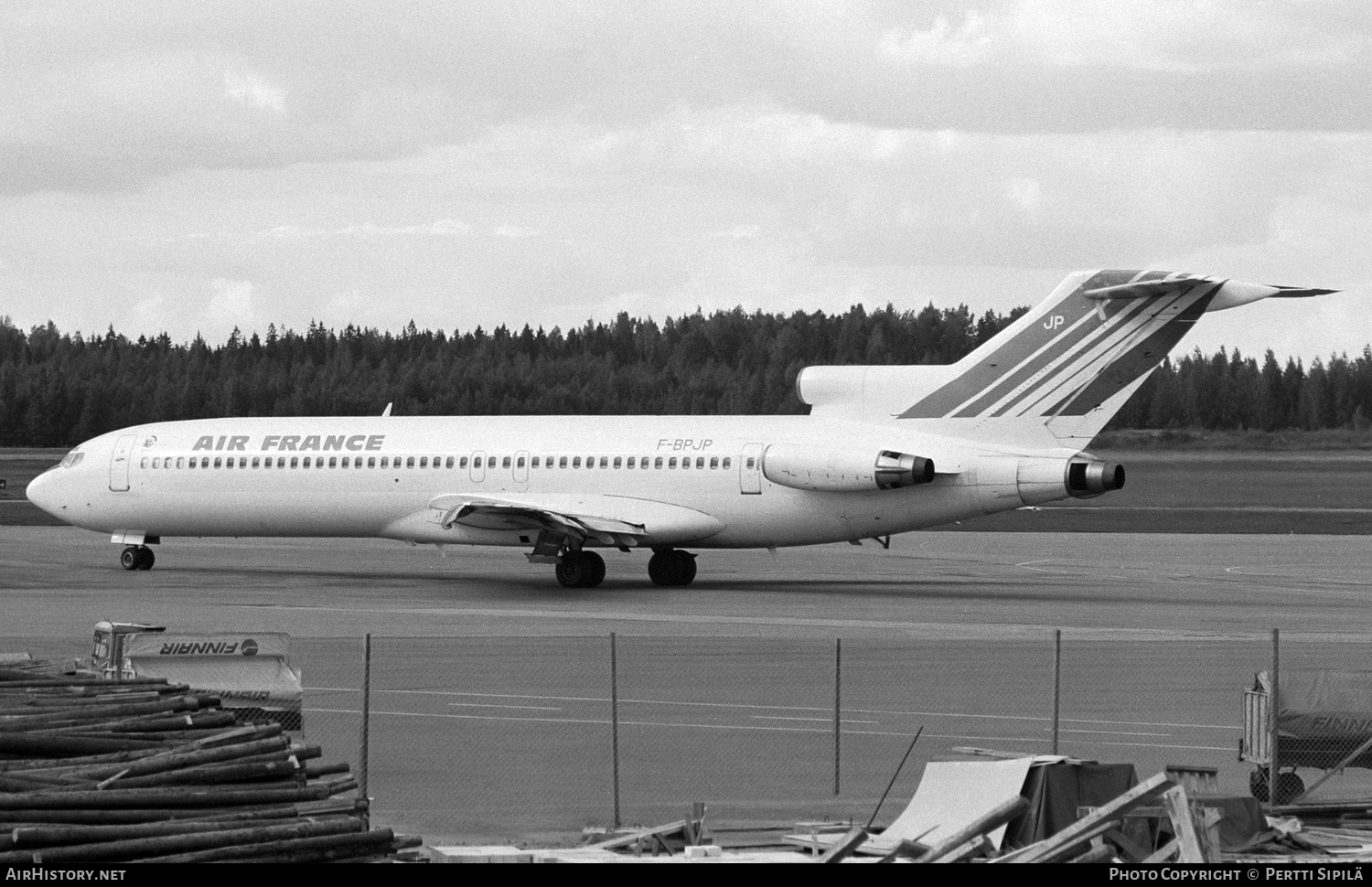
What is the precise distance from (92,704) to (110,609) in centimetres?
1879

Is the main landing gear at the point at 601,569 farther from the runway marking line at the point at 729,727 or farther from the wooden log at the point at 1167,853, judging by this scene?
the wooden log at the point at 1167,853

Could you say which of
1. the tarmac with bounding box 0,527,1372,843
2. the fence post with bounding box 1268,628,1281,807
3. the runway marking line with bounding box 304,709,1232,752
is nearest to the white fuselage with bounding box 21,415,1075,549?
the tarmac with bounding box 0,527,1372,843

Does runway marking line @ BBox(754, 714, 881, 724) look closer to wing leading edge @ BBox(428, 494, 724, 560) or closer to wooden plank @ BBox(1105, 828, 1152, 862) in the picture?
wooden plank @ BBox(1105, 828, 1152, 862)

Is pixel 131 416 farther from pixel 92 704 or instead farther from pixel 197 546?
pixel 92 704

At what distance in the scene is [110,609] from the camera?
31672 mm

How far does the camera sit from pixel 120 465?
4250cm

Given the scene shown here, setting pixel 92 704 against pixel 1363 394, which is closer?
pixel 92 704

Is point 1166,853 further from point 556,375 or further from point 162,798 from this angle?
point 556,375

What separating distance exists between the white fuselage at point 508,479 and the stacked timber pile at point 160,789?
22.9 meters

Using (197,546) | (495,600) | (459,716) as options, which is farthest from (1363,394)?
(459,716)

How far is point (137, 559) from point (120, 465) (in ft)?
6.83

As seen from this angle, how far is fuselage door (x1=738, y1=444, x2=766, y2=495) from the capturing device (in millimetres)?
36656

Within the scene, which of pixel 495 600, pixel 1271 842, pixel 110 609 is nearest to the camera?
pixel 1271 842

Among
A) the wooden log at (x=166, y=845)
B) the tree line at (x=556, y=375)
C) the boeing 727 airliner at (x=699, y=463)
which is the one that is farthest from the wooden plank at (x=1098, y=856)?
the tree line at (x=556, y=375)
